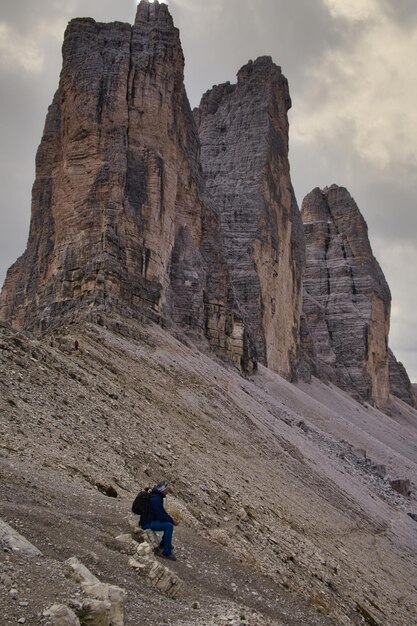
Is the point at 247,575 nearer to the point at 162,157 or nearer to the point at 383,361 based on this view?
the point at 162,157

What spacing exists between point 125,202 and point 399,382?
292 feet

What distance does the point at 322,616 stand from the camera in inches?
475

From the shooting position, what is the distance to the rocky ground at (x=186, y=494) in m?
8.48

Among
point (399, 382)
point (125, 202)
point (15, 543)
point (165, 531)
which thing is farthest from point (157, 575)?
point (399, 382)

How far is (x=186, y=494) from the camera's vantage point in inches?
623

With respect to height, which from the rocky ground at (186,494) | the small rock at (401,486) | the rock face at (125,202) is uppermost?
the rock face at (125,202)

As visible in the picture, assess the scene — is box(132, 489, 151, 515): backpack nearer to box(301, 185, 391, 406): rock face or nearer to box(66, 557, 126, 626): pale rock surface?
box(66, 557, 126, 626): pale rock surface

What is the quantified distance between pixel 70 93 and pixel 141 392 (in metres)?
26.0

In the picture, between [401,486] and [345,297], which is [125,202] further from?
[345,297]

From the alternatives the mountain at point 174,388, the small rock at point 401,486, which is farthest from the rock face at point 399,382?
the small rock at point 401,486

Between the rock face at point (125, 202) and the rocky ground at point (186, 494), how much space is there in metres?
4.65

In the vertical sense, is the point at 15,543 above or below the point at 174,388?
below

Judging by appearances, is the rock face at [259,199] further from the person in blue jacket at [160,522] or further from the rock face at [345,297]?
the person in blue jacket at [160,522]

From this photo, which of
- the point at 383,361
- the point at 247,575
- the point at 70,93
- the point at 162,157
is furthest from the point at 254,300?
the point at 247,575
